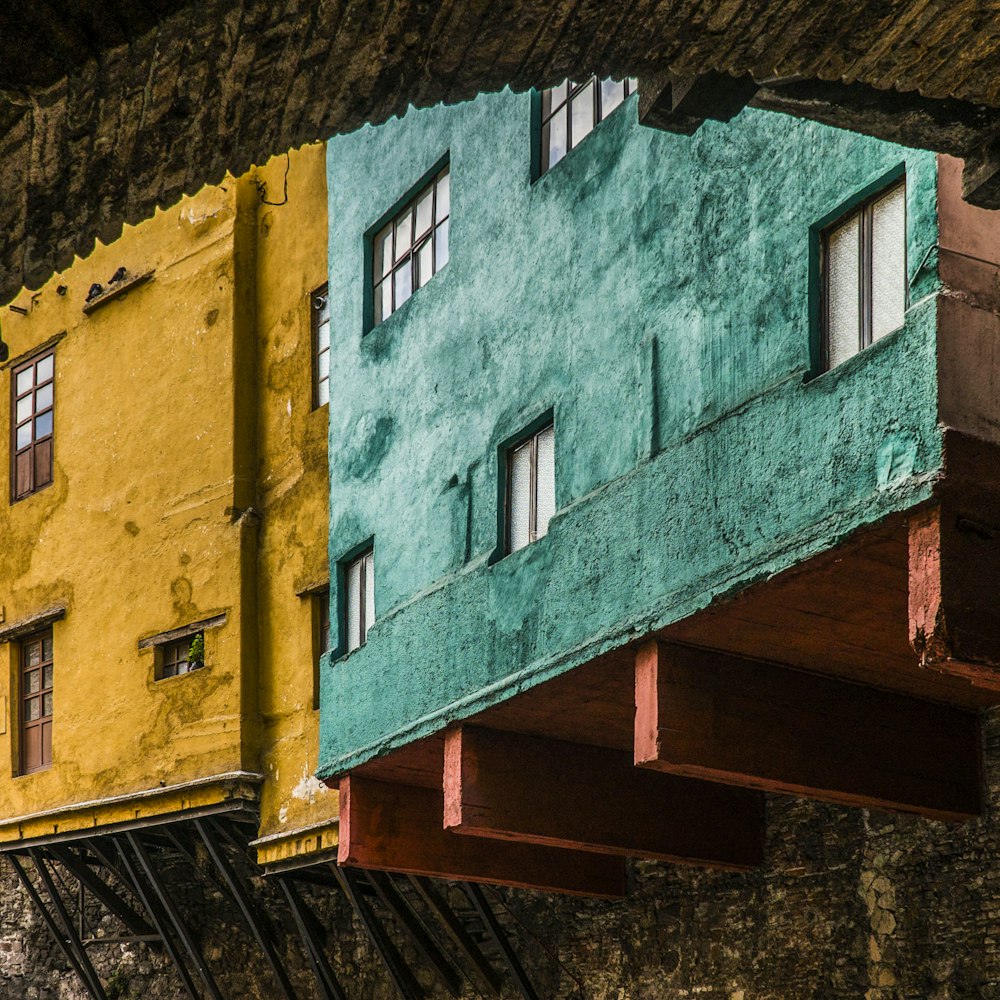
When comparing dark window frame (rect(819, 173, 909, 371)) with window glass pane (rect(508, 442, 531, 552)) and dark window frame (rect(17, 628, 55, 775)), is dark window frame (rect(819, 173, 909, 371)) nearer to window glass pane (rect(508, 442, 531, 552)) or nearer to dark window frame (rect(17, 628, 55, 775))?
window glass pane (rect(508, 442, 531, 552))

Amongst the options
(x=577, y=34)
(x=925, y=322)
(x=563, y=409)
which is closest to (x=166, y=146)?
(x=577, y=34)

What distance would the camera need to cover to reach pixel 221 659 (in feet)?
52.9

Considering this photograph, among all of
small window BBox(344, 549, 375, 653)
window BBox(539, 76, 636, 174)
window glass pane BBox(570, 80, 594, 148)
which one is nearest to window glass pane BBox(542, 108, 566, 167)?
window BBox(539, 76, 636, 174)

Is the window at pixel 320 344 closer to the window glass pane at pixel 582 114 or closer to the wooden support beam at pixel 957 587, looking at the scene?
the window glass pane at pixel 582 114

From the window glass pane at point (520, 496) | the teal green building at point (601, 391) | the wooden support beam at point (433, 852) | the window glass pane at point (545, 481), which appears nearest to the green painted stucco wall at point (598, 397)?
the teal green building at point (601, 391)

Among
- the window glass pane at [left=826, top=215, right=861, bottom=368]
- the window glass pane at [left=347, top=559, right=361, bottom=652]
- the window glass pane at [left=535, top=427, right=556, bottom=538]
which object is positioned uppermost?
the window glass pane at [left=826, top=215, right=861, bottom=368]

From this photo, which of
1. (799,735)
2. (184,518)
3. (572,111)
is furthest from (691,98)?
(184,518)

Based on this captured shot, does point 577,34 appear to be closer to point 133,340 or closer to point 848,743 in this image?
point 848,743

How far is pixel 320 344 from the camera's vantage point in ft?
53.1

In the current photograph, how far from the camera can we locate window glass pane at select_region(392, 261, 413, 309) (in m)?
12.9

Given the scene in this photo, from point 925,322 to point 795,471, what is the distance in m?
0.97

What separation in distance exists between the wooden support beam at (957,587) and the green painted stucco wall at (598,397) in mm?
196

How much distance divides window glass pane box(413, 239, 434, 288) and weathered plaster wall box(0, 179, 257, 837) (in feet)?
14.3

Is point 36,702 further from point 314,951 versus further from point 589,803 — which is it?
point 589,803
